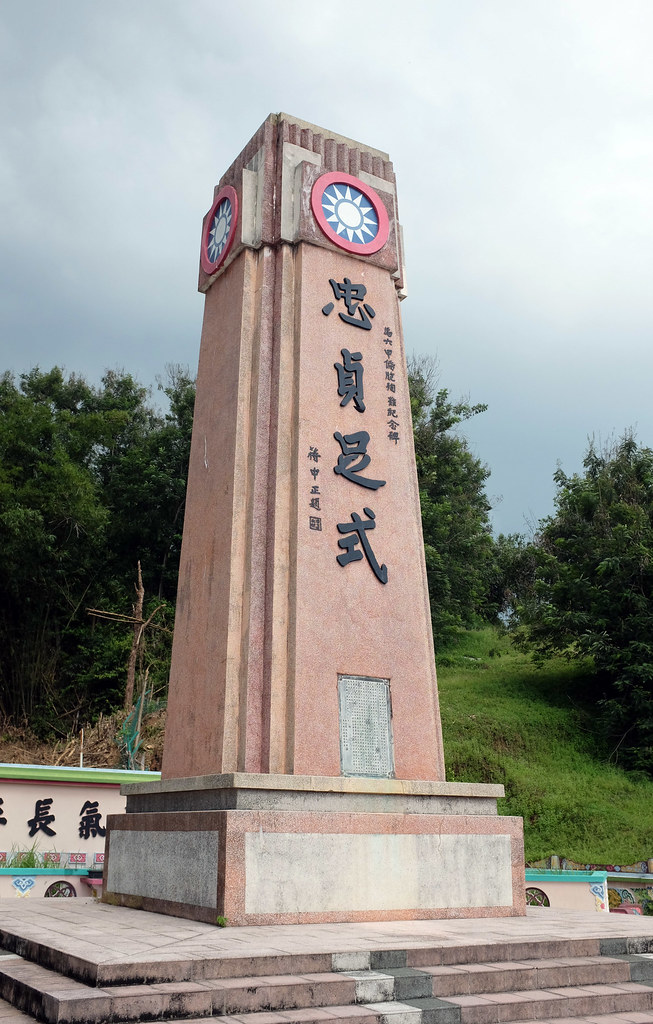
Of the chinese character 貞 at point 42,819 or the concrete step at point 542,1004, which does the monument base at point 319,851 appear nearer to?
the concrete step at point 542,1004

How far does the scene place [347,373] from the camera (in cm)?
566

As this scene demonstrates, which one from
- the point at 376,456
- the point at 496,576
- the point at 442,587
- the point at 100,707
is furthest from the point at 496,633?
the point at 376,456

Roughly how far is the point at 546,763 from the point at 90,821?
7293 mm

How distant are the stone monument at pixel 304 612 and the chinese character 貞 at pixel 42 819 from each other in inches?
104

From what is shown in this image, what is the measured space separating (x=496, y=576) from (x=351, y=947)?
59.7 ft

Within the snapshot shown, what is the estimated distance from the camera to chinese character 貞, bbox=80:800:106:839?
306 inches

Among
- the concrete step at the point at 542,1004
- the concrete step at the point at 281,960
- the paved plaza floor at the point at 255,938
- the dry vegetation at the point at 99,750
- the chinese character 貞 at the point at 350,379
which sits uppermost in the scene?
the chinese character 貞 at the point at 350,379

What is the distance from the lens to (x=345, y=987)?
9.35 ft

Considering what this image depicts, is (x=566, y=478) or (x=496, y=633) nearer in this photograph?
(x=566, y=478)

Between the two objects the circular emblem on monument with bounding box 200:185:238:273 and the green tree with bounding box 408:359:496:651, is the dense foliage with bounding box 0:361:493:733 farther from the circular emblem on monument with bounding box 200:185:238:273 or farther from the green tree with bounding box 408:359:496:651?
the circular emblem on monument with bounding box 200:185:238:273

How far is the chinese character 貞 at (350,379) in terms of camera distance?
5613mm

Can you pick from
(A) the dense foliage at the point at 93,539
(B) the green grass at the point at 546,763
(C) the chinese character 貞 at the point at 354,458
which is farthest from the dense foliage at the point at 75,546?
(C) the chinese character 貞 at the point at 354,458

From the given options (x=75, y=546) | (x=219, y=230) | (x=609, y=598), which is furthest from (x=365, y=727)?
(x=75, y=546)

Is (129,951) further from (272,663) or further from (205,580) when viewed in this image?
(205,580)
